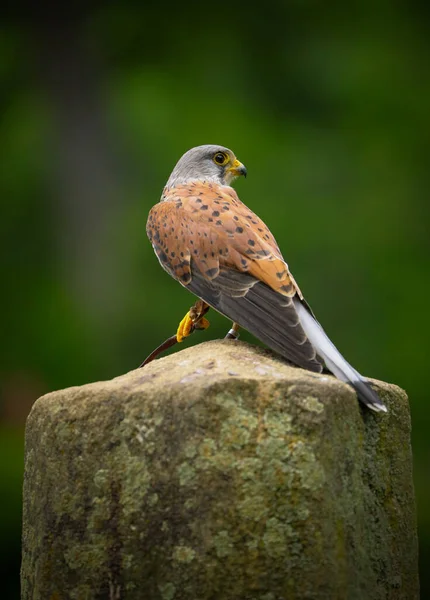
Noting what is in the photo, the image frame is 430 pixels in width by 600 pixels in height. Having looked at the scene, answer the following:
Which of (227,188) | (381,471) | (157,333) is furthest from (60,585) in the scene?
(157,333)

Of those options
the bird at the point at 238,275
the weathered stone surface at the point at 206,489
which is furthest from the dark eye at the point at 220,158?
the weathered stone surface at the point at 206,489

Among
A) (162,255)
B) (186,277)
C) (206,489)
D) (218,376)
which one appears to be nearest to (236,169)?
(162,255)

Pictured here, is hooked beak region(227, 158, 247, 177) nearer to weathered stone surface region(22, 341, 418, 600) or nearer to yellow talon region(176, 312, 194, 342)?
yellow talon region(176, 312, 194, 342)

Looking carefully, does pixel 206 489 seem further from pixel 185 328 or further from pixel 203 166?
pixel 203 166

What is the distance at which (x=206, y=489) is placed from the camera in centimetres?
208

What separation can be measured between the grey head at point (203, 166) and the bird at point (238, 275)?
135 millimetres

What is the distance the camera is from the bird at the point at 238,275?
2.33 meters

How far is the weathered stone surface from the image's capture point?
206 cm

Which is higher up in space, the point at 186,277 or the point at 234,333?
the point at 186,277

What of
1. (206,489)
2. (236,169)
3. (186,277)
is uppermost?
(236,169)

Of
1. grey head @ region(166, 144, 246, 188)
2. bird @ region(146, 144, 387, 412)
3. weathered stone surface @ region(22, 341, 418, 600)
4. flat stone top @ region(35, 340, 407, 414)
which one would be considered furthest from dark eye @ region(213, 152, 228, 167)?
weathered stone surface @ region(22, 341, 418, 600)

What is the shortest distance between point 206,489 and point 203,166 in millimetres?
1437

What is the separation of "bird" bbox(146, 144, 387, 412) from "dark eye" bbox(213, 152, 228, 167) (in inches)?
7.5

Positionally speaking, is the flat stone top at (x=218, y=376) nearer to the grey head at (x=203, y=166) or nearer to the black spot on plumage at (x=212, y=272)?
the black spot on plumage at (x=212, y=272)
